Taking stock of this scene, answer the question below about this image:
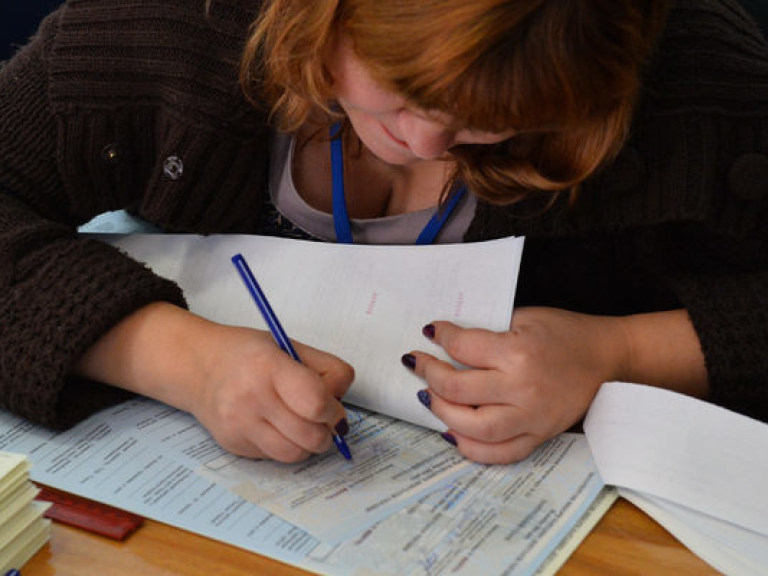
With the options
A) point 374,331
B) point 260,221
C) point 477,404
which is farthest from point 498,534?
point 260,221

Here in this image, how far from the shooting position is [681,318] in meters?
0.81

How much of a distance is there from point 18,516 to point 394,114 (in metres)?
0.39

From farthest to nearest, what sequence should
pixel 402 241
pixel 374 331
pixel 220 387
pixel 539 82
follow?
pixel 402 241 → pixel 374 331 → pixel 220 387 → pixel 539 82

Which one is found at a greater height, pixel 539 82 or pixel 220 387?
pixel 539 82

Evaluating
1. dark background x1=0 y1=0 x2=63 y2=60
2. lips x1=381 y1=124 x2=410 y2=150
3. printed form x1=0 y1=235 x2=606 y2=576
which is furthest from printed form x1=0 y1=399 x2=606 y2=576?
dark background x1=0 y1=0 x2=63 y2=60

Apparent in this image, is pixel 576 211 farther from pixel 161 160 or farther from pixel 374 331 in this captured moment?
pixel 161 160

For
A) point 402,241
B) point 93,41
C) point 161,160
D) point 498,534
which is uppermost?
point 93,41

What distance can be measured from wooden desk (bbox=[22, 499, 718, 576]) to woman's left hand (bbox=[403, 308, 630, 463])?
0.11 meters

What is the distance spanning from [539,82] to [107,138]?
Result: 0.49 m

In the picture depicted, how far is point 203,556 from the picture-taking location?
59cm

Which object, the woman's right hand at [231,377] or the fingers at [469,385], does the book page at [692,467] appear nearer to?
the fingers at [469,385]

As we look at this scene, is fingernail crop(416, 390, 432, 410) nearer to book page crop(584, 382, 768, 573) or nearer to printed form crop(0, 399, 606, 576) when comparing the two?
printed form crop(0, 399, 606, 576)

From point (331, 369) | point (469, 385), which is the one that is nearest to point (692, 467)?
point (469, 385)

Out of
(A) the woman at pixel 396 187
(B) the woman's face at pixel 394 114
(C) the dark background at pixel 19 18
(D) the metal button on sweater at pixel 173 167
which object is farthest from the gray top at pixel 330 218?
(C) the dark background at pixel 19 18
